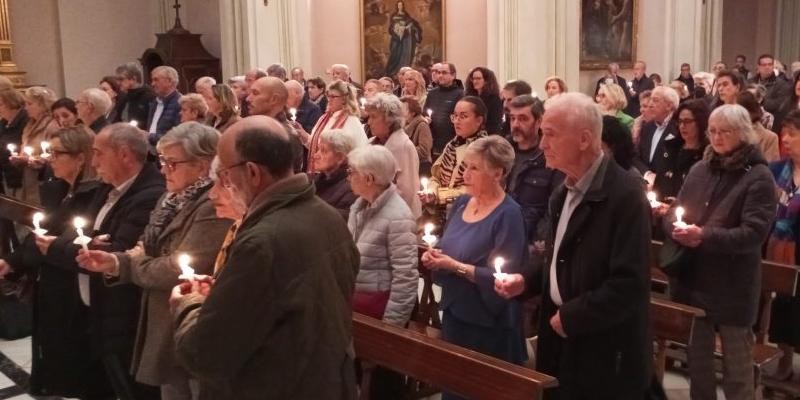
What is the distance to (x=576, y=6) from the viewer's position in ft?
46.2

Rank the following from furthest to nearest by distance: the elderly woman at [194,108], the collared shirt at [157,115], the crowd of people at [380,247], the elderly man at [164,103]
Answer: the collared shirt at [157,115] < the elderly man at [164,103] < the elderly woman at [194,108] < the crowd of people at [380,247]

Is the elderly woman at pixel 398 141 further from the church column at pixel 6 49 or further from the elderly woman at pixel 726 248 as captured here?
the church column at pixel 6 49

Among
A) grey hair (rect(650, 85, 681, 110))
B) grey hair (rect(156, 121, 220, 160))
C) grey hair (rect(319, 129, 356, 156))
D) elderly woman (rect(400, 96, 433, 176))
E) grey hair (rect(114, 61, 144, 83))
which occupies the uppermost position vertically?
grey hair (rect(114, 61, 144, 83))

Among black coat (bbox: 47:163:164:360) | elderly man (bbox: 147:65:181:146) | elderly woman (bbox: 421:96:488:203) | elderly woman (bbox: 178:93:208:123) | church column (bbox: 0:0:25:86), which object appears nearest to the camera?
black coat (bbox: 47:163:164:360)

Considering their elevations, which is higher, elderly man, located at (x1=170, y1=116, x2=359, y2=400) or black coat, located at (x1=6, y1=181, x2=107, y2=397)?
elderly man, located at (x1=170, y1=116, x2=359, y2=400)

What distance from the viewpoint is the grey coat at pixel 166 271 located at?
3158mm

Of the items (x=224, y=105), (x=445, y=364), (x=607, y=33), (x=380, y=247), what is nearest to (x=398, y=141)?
(x=224, y=105)

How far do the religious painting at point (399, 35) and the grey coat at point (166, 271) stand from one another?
1228 cm

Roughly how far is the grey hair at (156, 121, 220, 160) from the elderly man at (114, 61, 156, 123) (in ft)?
16.0

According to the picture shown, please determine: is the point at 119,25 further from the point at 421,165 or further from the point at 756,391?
the point at 756,391

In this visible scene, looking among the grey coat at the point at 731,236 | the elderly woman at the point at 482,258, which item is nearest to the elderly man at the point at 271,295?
the elderly woman at the point at 482,258

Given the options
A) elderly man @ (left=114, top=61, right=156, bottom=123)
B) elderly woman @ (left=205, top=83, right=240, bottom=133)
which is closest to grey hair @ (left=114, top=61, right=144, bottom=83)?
elderly man @ (left=114, top=61, right=156, bottom=123)

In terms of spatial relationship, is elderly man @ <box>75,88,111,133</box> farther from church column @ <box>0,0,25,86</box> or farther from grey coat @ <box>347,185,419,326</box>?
church column @ <box>0,0,25,86</box>

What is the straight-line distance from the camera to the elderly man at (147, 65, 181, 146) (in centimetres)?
771
